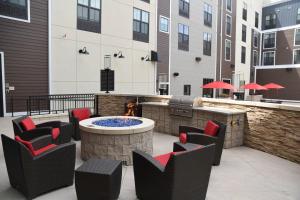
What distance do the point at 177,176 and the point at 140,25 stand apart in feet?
45.4

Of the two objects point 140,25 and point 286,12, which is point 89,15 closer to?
point 140,25

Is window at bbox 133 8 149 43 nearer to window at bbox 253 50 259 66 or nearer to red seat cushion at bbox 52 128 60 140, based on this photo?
red seat cushion at bbox 52 128 60 140

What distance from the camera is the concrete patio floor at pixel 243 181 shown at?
3471 millimetres

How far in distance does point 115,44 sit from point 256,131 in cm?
1010

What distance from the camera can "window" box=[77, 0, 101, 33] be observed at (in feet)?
39.7

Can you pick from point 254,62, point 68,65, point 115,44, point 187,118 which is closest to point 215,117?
point 187,118

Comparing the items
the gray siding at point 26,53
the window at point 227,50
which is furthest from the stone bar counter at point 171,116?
the window at point 227,50

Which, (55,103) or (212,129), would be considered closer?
(212,129)

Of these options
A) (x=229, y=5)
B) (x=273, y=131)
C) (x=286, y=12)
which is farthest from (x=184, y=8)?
(x=286, y=12)

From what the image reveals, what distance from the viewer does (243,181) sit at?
159 inches

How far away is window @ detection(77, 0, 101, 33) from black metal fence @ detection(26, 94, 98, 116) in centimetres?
364

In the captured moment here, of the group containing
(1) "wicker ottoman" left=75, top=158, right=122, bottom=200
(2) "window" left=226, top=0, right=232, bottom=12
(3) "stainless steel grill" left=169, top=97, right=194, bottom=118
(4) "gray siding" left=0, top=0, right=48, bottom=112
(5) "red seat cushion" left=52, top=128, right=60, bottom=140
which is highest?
(2) "window" left=226, top=0, right=232, bottom=12

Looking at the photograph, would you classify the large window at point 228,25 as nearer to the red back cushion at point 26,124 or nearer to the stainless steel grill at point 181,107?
the stainless steel grill at point 181,107

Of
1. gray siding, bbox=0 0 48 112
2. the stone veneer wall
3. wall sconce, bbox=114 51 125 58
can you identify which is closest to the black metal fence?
gray siding, bbox=0 0 48 112
